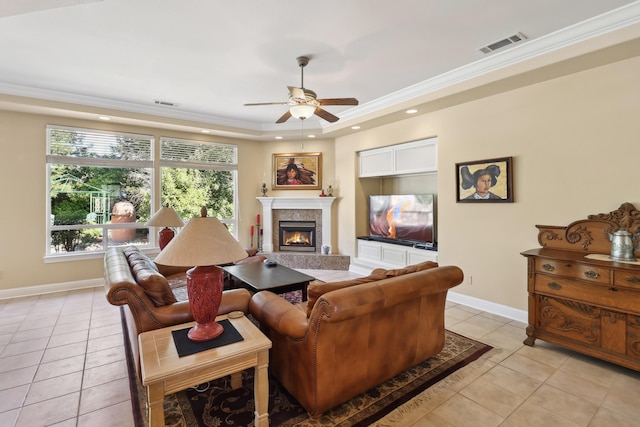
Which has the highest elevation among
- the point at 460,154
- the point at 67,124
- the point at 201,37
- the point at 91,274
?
the point at 201,37

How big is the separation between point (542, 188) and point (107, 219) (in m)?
6.51

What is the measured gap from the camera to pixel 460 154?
4.20 metres

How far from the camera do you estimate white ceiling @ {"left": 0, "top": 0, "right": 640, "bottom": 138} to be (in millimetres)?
2523

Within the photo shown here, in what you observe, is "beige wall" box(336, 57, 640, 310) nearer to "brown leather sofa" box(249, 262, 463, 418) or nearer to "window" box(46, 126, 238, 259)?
"brown leather sofa" box(249, 262, 463, 418)

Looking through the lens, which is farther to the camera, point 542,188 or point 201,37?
point 542,188

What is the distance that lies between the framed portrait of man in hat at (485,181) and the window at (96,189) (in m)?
5.31

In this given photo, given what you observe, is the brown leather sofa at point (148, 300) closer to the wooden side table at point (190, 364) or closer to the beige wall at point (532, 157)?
the wooden side table at point (190, 364)

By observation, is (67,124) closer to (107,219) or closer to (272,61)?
(107,219)

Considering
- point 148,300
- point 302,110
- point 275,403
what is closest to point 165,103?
point 302,110

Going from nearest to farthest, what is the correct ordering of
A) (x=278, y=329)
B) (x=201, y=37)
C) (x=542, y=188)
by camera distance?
(x=278, y=329) → (x=201, y=37) → (x=542, y=188)

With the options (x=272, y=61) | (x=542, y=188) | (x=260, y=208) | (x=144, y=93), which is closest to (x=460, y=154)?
(x=542, y=188)

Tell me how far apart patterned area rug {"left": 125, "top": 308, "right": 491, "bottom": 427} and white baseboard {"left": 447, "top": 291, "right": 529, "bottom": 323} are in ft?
5.28

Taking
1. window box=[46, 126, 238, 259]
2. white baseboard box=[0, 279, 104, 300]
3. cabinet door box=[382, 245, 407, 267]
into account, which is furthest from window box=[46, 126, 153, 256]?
cabinet door box=[382, 245, 407, 267]

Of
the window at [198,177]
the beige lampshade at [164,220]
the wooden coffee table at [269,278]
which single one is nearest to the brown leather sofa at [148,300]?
the wooden coffee table at [269,278]
